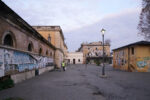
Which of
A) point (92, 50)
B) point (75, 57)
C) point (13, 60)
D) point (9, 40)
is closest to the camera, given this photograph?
point (13, 60)

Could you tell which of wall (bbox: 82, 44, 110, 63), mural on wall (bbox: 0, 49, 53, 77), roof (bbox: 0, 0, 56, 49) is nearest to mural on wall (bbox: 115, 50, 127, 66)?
Result: mural on wall (bbox: 0, 49, 53, 77)

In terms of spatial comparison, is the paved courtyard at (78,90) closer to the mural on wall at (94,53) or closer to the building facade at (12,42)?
the building facade at (12,42)

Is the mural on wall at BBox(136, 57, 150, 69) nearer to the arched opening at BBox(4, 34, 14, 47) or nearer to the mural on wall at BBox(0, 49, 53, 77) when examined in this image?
the mural on wall at BBox(0, 49, 53, 77)

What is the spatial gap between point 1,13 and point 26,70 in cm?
559

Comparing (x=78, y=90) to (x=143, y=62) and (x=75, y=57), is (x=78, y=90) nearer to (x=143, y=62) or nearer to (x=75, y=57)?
(x=143, y=62)

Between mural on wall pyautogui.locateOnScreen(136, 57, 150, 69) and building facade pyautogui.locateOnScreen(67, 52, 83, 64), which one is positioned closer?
mural on wall pyautogui.locateOnScreen(136, 57, 150, 69)

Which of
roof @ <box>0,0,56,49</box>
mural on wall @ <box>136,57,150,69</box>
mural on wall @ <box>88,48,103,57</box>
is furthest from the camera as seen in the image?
mural on wall @ <box>88,48,103,57</box>

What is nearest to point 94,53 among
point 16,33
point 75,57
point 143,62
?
point 75,57

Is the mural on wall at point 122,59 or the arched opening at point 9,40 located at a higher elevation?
the arched opening at point 9,40

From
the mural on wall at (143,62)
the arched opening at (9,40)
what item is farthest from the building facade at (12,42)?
the mural on wall at (143,62)

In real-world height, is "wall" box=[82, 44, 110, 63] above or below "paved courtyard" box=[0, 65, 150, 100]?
above

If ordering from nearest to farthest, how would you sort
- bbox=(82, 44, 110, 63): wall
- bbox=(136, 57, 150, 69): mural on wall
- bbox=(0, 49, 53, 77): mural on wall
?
bbox=(0, 49, 53, 77): mural on wall
bbox=(136, 57, 150, 69): mural on wall
bbox=(82, 44, 110, 63): wall

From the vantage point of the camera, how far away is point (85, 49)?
65750 mm

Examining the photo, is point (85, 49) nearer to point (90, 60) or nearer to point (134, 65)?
point (90, 60)
